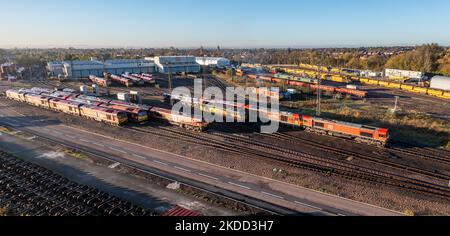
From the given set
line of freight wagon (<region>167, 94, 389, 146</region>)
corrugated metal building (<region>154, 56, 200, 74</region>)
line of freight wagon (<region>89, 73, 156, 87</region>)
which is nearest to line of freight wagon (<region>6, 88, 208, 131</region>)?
line of freight wagon (<region>167, 94, 389, 146</region>)

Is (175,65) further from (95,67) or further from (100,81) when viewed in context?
(100,81)

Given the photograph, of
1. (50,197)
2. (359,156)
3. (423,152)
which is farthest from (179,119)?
(423,152)

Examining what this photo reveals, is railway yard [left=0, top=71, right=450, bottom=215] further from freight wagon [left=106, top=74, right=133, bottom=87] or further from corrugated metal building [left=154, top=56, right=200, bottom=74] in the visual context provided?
corrugated metal building [left=154, top=56, right=200, bottom=74]

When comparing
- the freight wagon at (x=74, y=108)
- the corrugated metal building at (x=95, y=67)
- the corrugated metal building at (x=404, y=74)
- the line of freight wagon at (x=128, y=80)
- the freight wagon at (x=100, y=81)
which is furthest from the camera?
the corrugated metal building at (x=95, y=67)

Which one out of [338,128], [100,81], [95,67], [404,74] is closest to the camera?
[338,128]

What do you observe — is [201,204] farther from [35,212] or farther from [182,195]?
[35,212]

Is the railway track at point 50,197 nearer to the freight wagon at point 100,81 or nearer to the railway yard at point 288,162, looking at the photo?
the railway yard at point 288,162

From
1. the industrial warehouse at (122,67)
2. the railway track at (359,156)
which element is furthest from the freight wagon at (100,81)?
the railway track at (359,156)
